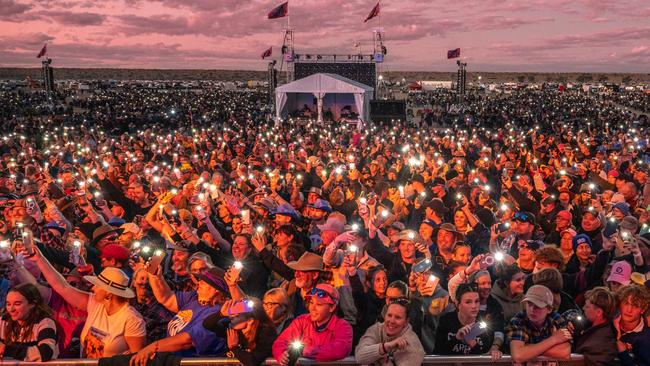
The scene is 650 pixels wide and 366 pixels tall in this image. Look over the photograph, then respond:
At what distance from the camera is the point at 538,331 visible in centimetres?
352

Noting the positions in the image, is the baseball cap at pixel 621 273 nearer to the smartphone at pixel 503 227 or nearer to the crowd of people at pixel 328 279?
the crowd of people at pixel 328 279

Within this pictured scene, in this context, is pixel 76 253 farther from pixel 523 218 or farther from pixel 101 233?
pixel 523 218

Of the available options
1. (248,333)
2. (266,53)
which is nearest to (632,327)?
(248,333)

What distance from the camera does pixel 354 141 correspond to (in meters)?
19.9

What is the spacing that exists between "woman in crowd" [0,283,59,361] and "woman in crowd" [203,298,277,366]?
46.9 inches

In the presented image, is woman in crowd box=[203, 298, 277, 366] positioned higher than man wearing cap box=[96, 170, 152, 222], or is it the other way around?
woman in crowd box=[203, 298, 277, 366]

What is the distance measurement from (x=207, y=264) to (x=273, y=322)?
95 cm

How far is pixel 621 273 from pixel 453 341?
1.59m

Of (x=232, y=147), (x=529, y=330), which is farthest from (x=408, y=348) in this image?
(x=232, y=147)

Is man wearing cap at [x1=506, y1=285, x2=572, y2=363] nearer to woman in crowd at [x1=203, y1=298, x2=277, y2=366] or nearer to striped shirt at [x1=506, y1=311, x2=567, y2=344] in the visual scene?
striped shirt at [x1=506, y1=311, x2=567, y2=344]

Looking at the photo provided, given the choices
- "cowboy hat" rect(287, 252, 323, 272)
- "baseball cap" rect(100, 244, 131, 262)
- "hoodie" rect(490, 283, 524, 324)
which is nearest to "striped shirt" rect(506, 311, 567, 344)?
"hoodie" rect(490, 283, 524, 324)

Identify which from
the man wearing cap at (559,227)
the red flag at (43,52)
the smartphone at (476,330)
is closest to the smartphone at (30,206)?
the smartphone at (476,330)

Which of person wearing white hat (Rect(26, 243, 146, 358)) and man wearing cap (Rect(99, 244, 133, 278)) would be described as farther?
man wearing cap (Rect(99, 244, 133, 278))

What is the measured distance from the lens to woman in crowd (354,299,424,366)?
3.23 metres
